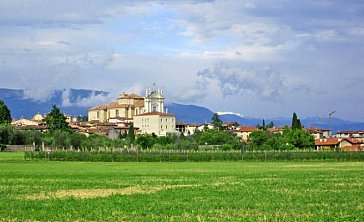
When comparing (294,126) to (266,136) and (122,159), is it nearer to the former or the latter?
(266,136)

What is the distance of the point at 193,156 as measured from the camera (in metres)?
112

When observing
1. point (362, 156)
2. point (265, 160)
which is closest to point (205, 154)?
point (265, 160)

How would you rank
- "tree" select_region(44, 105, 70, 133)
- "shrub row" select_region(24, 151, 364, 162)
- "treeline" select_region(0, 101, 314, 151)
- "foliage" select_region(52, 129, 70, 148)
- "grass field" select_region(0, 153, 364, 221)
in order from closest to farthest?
"grass field" select_region(0, 153, 364, 221) < "shrub row" select_region(24, 151, 364, 162) < "foliage" select_region(52, 129, 70, 148) < "treeline" select_region(0, 101, 314, 151) < "tree" select_region(44, 105, 70, 133)

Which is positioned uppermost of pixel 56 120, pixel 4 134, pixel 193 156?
pixel 56 120

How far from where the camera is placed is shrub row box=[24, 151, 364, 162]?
110 meters

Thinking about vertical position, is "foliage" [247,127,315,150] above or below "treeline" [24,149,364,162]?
above

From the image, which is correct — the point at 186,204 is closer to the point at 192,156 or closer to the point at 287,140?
the point at 192,156

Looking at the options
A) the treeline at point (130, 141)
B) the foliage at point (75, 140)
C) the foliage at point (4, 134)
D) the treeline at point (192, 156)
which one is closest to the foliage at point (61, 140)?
the treeline at point (130, 141)

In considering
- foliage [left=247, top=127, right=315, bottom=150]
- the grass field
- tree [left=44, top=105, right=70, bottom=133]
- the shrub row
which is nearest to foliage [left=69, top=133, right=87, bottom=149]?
tree [left=44, top=105, right=70, bottom=133]

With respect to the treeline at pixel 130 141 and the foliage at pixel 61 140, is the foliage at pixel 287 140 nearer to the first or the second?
the treeline at pixel 130 141

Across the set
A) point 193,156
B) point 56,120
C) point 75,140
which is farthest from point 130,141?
point 193,156

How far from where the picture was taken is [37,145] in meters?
148

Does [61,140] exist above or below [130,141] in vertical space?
below

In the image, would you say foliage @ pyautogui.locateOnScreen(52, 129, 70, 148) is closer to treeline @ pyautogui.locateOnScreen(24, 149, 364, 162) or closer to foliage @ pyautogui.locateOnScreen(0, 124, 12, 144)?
foliage @ pyautogui.locateOnScreen(0, 124, 12, 144)
